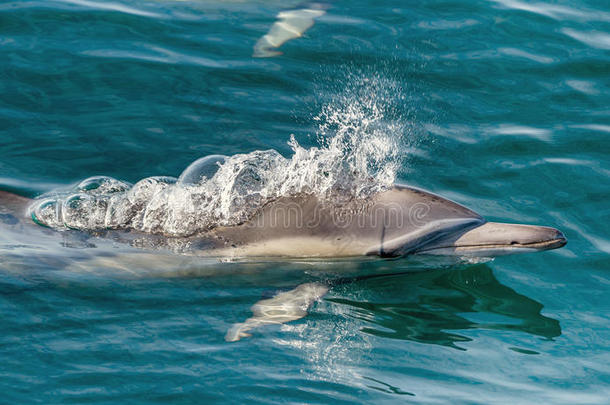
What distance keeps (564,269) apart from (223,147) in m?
3.75

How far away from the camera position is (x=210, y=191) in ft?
21.7

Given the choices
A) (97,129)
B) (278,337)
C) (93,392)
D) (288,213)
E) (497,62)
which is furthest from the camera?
(497,62)

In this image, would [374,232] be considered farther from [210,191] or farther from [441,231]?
[210,191]

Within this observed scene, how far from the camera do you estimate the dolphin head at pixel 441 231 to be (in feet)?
19.6

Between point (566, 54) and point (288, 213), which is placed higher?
point (566, 54)

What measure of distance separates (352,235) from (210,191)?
4.18 ft

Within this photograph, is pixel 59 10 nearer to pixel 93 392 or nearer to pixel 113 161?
pixel 113 161

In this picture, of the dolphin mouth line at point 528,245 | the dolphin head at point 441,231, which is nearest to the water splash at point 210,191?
the dolphin head at point 441,231

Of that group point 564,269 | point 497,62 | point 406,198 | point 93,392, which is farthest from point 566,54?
point 93,392

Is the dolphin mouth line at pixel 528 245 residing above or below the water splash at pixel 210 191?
below

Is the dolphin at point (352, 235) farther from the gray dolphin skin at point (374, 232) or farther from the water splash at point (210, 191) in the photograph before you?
the water splash at point (210, 191)

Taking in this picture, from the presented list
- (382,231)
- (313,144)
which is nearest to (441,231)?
(382,231)

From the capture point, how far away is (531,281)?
22.4ft

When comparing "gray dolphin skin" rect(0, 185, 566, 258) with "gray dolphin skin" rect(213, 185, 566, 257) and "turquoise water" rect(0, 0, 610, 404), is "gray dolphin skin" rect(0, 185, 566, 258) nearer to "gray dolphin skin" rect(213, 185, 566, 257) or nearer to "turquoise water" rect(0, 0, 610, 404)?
"gray dolphin skin" rect(213, 185, 566, 257)
